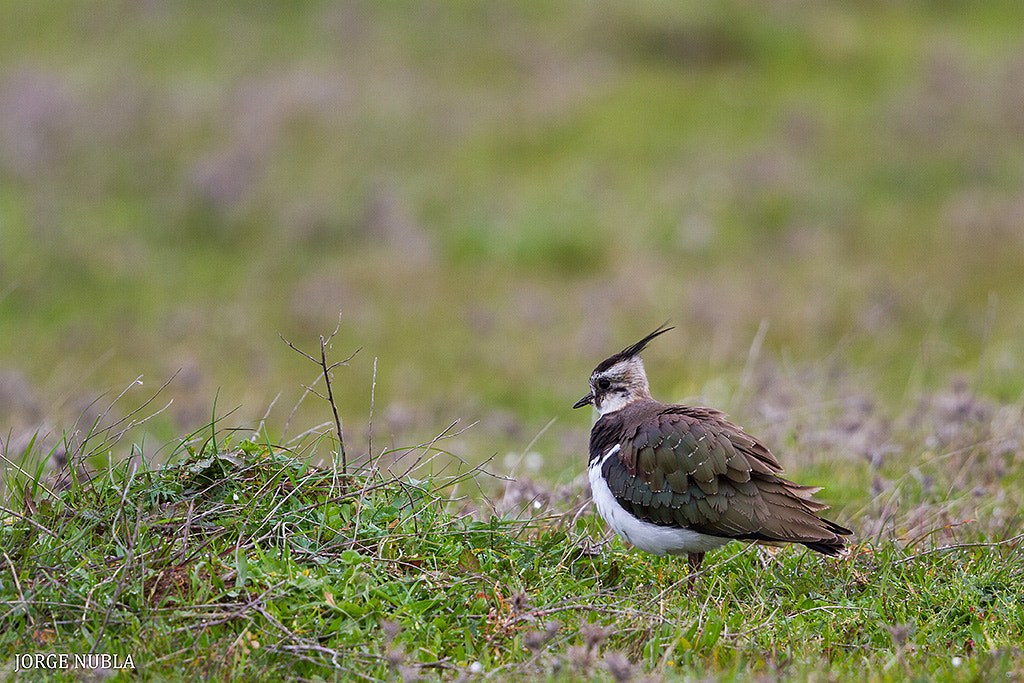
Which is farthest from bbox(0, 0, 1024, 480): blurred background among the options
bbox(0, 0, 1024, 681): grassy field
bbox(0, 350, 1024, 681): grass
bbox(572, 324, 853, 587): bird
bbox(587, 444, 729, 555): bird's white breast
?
bbox(0, 350, 1024, 681): grass

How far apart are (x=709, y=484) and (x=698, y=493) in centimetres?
7

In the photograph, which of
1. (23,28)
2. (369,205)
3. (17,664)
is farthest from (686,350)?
(23,28)

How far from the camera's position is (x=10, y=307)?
1129 cm

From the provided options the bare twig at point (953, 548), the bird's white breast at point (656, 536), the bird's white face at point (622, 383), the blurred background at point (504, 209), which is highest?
the blurred background at point (504, 209)

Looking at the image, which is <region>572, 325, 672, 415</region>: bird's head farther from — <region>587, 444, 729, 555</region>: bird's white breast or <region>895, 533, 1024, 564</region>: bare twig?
<region>895, 533, 1024, 564</region>: bare twig

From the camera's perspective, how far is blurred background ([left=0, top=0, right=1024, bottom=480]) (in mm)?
10133

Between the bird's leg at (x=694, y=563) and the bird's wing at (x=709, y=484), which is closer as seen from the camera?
the bird's wing at (x=709, y=484)

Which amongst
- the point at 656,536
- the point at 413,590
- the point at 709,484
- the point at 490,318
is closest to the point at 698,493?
the point at 709,484

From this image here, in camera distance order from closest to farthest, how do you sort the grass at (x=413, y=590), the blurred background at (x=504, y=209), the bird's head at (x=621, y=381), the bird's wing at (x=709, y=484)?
the grass at (x=413, y=590) < the bird's wing at (x=709, y=484) < the bird's head at (x=621, y=381) < the blurred background at (x=504, y=209)

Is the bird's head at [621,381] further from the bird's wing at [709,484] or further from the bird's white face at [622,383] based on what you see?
the bird's wing at [709,484]

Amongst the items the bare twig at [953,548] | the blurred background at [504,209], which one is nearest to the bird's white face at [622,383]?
the blurred background at [504,209]

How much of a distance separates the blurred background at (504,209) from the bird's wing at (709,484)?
2055 millimetres

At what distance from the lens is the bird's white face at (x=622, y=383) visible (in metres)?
6.04

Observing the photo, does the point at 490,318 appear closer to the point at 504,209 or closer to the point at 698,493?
the point at 504,209
